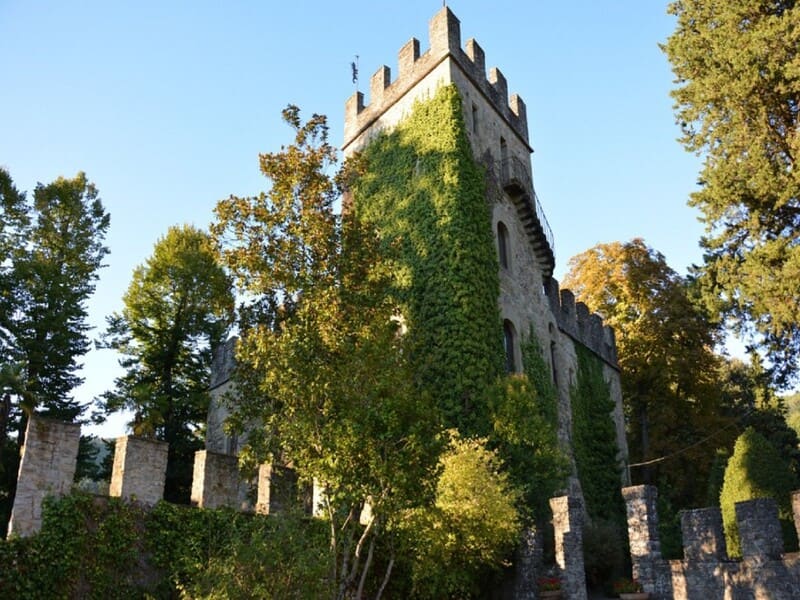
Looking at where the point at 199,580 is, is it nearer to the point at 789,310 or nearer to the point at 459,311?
the point at 459,311

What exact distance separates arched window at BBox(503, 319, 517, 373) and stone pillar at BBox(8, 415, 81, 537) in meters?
11.3

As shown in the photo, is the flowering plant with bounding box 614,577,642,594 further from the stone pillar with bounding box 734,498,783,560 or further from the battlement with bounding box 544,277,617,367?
the battlement with bounding box 544,277,617,367

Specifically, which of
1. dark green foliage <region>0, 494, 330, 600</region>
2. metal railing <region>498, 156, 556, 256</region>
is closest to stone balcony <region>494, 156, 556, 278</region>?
metal railing <region>498, 156, 556, 256</region>

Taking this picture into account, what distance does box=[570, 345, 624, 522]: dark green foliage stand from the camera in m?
21.1

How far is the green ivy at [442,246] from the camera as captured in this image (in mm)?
16656

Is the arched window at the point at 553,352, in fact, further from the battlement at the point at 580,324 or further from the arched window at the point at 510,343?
the arched window at the point at 510,343

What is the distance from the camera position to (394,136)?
20.9 meters

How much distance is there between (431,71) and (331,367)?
11955 mm

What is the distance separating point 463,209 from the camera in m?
18.4

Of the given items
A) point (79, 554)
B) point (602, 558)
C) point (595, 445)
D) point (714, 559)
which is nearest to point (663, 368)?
point (595, 445)

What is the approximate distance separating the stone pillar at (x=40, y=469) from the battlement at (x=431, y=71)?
46.9 feet

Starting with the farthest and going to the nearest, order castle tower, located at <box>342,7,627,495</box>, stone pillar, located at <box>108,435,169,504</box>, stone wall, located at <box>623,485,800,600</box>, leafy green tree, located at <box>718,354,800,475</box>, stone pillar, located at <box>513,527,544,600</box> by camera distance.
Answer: leafy green tree, located at <box>718,354,800,475</box>, castle tower, located at <box>342,7,627,495</box>, stone pillar, located at <box>513,527,544,600</box>, stone wall, located at <box>623,485,800,600</box>, stone pillar, located at <box>108,435,169,504</box>

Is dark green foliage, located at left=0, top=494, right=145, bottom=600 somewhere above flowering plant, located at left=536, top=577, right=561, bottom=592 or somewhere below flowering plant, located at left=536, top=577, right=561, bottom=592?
above

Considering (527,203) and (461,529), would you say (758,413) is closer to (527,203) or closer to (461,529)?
(527,203)
